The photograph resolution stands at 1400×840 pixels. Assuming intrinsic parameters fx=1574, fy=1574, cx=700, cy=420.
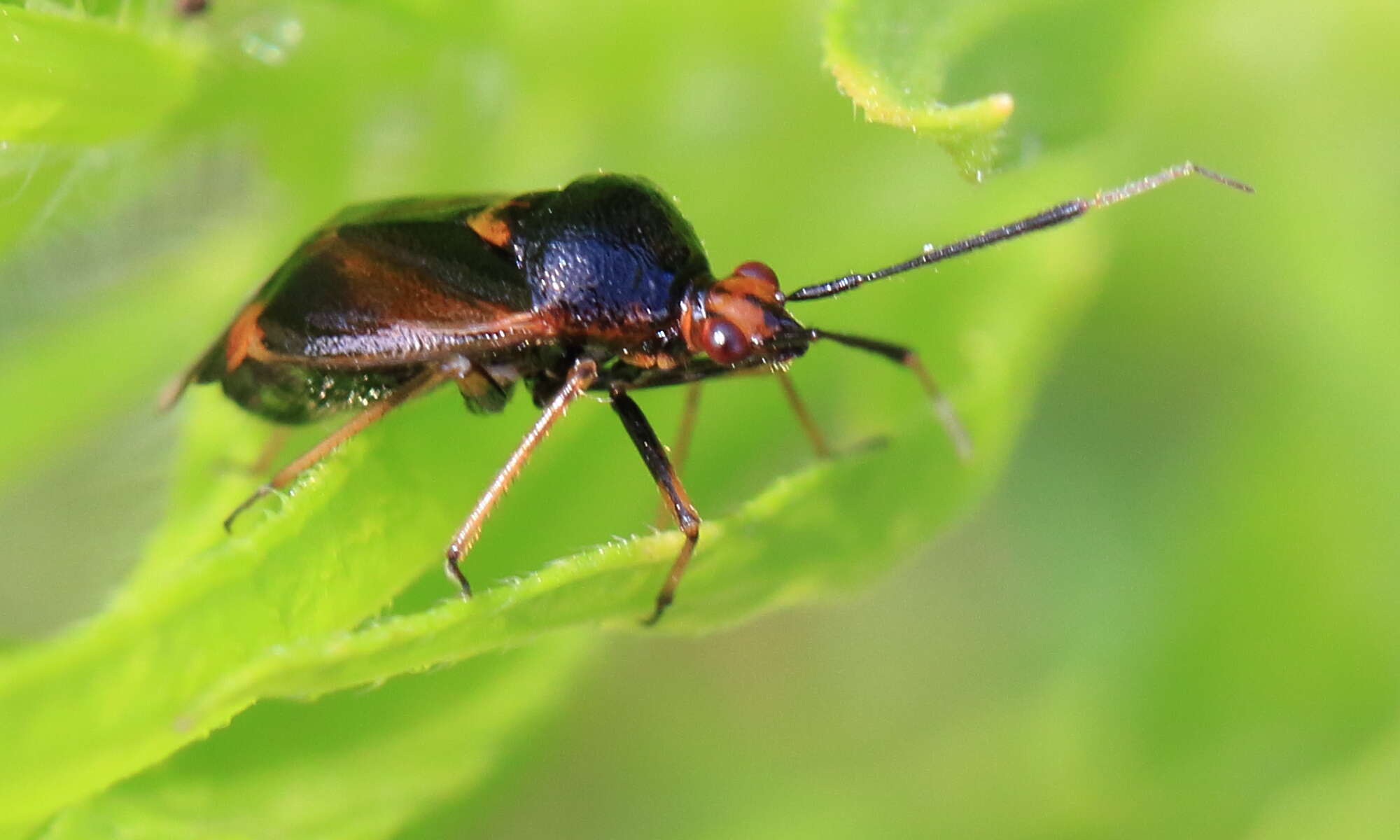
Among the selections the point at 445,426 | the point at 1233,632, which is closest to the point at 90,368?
the point at 445,426

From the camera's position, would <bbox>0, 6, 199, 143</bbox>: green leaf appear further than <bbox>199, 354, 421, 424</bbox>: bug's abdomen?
No

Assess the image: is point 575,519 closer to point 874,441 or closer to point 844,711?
point 874,441

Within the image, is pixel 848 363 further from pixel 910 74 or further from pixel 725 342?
pixel 910 74

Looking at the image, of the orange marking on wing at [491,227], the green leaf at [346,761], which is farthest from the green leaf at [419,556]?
the orange marking on wing at [491,227]

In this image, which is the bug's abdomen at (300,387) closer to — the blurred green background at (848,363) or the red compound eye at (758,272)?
the blurred green background at (848,363)

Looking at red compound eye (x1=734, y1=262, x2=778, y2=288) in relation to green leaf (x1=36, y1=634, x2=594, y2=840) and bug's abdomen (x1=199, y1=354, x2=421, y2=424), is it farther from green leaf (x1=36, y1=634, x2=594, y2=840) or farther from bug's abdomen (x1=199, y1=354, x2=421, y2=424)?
green leaf (x1=36, y1=634, x2=594, y2=840)

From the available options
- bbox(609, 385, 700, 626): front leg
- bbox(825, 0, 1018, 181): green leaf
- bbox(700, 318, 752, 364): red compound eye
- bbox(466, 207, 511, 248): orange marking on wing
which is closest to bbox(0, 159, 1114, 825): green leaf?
bbox(609, 385, 700, 626): front leg
